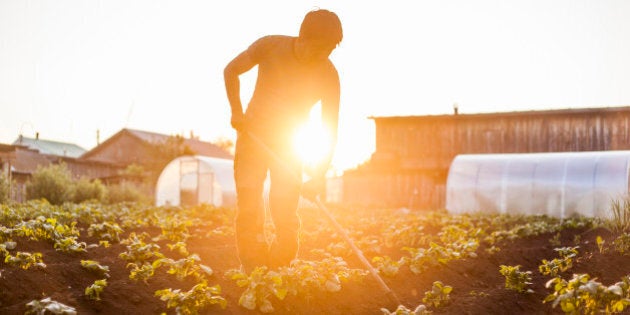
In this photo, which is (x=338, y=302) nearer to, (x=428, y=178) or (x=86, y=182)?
(x=86, y=182)

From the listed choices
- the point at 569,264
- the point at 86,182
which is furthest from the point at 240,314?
the point at 86,182

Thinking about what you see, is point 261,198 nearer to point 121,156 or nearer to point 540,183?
point 540,183

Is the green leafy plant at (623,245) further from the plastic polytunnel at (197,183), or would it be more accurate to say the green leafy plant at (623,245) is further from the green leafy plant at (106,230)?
the plastic polytunnel at (197,183)

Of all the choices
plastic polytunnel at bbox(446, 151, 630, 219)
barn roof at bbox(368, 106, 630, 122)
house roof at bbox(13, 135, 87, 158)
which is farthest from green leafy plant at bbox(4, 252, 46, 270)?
house roof at bbox(13, 135, 87, 158)

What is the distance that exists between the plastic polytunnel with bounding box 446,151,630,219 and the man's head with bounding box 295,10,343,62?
46.0ft

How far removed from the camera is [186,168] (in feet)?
79.2

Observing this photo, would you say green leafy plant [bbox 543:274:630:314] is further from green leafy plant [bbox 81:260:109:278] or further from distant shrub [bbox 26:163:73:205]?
distant shrub [bbox 26:163:73:205]

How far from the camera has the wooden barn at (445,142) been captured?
2756 cm

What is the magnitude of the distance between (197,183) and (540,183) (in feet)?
40.7

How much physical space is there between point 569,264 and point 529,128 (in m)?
24.6

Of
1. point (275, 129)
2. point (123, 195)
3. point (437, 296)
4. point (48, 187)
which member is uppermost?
point (275, 129)

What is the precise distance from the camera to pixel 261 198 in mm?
4777

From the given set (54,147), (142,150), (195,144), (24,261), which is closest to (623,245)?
(24,261)

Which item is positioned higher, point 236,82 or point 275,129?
point 236,82
